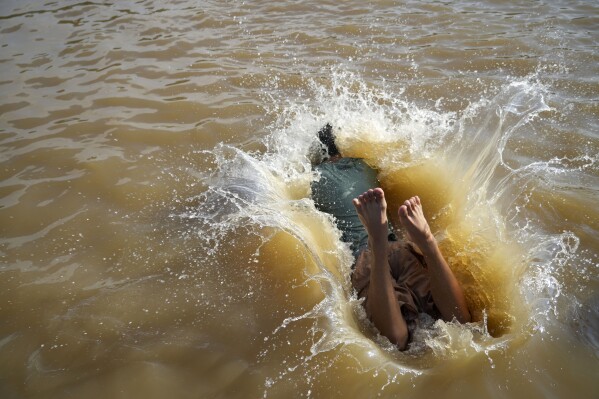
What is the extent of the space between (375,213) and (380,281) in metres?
0.43

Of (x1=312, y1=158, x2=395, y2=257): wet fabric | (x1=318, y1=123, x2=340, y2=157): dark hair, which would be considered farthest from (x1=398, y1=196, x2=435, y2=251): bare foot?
(x1=318, y1=123, x2=340, y2=157): dark hair

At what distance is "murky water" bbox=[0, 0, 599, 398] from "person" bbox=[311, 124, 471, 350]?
4.3 inches

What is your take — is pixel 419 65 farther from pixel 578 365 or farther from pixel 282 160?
pixel 578 365

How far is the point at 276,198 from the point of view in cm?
369

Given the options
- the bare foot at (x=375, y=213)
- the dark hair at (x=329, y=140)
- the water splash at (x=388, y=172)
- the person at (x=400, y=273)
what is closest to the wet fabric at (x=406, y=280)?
the person at (x=400, y=273)

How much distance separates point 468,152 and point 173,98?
3.49 m

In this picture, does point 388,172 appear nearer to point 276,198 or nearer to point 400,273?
point 276,198

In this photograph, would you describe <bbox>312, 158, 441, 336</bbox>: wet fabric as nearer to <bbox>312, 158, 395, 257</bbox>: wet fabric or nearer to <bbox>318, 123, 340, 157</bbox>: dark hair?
A: <bbox>312, 158, 395, 257</bbox>: wet fabric

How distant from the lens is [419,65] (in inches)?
235

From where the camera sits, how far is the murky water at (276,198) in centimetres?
236

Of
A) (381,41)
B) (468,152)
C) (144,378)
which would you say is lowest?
(144,378)

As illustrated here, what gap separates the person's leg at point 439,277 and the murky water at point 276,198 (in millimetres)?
122

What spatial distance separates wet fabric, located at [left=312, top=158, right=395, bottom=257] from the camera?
139 inches

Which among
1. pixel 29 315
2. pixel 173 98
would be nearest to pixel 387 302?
pixel 29 315
